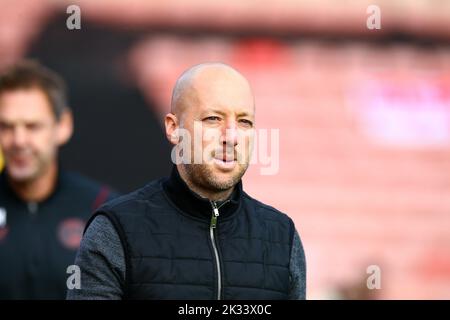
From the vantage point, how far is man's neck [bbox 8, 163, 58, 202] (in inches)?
205

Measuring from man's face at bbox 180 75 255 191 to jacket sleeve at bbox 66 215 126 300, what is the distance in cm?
30

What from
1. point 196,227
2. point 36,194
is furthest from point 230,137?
point 36,194

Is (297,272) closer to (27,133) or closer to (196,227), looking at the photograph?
(196,227)

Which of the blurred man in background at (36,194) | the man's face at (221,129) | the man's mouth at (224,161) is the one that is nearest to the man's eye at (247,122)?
the man's face at (221,129)

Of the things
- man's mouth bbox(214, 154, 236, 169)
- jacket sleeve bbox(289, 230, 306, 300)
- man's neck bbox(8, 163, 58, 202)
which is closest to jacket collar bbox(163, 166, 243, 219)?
man's mouth bbox(214, 154, 236, 169)

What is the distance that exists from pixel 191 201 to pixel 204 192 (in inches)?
2.0

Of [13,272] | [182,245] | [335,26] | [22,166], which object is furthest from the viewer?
[335,26]

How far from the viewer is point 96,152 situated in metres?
7.95

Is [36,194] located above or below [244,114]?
above

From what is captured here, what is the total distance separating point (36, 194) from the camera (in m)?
5.22

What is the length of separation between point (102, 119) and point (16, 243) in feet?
10.2

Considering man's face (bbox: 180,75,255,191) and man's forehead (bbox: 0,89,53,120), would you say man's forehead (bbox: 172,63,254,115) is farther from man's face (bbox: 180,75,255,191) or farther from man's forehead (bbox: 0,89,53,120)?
man's forehead (bbox: 0,89,53,120)

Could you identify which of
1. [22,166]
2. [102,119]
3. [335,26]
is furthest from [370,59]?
[22,166]
